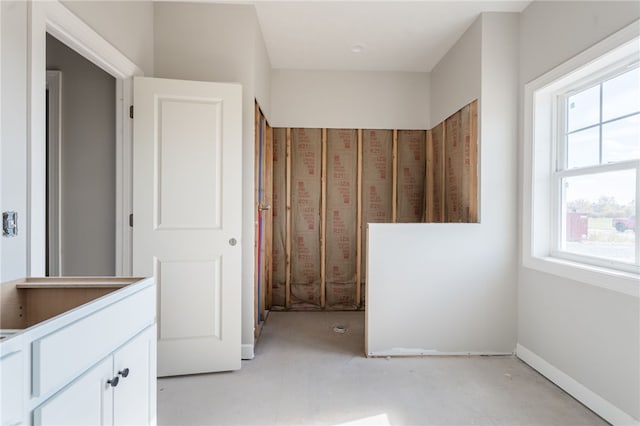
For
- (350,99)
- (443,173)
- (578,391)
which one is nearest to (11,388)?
(578,391)

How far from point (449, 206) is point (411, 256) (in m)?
0.99

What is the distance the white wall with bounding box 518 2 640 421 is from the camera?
1707mm

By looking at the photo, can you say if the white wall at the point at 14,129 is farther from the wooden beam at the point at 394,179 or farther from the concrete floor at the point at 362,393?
the wooden beam at the point at 394,179

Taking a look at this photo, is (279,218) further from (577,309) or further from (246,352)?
(577,309)

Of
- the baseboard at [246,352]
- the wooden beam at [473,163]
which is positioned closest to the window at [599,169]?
the wooden beam at [473,163]

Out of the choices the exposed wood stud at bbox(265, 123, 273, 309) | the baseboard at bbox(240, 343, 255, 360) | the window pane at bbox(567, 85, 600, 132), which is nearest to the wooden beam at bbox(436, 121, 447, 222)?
the window pane at bbox(567, 85, 600, 132)

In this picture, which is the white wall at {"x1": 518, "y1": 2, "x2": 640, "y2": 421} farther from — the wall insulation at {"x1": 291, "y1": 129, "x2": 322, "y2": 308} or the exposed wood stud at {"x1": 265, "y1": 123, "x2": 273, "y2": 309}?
the exposed wood stud at {"x1": 265, "y1": 123, "x2": 273, "y2": 309}

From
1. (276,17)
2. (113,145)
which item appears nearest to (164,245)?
(113,145)

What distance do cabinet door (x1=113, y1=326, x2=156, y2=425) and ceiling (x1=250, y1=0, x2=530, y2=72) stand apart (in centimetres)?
253

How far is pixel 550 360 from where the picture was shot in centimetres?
224

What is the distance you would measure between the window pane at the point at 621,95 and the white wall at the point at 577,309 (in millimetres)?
276

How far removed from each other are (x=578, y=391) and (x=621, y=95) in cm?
185

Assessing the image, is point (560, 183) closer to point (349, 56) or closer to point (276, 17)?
point (349, 56)

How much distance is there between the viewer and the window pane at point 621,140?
1.77m
